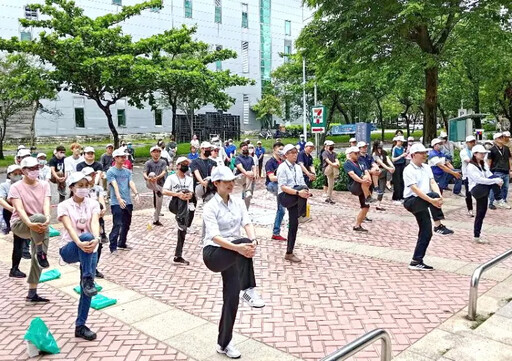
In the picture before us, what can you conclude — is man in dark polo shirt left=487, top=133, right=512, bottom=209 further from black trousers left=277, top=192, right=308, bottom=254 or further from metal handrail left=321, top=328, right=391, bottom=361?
metal handrail left=321, top=328, right=391, bottom=361

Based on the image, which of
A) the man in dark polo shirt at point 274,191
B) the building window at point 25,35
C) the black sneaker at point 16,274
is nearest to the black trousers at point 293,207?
the man in dark polo shirt at point 274,191

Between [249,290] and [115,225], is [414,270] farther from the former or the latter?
[115,225]

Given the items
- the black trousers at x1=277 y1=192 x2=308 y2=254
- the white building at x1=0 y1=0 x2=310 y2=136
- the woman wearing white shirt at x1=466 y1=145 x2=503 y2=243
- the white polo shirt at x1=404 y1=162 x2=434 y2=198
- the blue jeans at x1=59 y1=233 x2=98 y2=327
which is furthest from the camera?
the white building at x1=0 y1=0 x2=310 y2=136

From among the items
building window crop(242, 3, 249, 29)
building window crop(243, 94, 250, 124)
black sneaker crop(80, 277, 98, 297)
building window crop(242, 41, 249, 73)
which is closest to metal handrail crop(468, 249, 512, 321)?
black sneaker crop(80, 277, 98, 297)

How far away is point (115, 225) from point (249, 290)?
4.61 metres

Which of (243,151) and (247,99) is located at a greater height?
(247,99)

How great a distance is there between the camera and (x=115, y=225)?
8.62 m

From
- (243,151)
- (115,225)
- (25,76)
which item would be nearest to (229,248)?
(115,225)

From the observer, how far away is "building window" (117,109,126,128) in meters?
44.6

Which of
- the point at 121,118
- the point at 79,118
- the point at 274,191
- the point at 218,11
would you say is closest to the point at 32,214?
the point at 274,191

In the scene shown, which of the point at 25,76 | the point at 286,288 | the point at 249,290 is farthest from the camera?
the point at 25,76

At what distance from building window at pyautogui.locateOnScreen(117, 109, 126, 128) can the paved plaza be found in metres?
36.6

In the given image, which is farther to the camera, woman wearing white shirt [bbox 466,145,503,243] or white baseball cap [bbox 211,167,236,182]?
woman wearing white shirt [bbox 466,145,503,243]

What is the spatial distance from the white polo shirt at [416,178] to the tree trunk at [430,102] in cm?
1076
